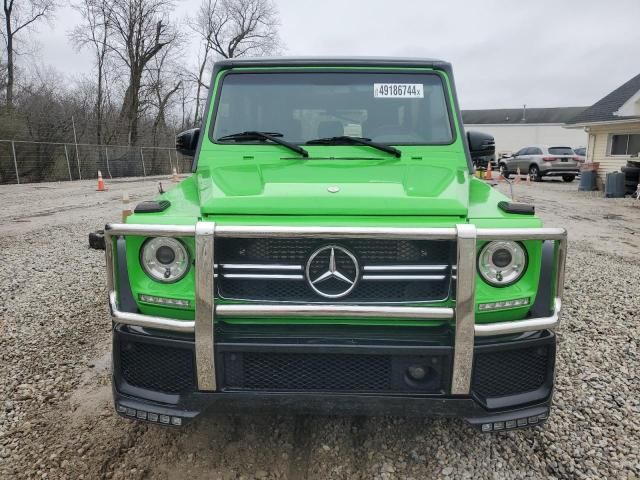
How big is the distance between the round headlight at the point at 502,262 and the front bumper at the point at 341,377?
27cm

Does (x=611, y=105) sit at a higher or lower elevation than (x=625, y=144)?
higher

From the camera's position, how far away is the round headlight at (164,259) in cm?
229

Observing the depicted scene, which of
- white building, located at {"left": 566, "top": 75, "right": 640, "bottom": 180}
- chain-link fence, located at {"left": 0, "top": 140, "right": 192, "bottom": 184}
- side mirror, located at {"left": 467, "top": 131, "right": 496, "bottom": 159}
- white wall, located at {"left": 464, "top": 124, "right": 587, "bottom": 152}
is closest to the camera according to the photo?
side mirror, located at {"left": 467, "top": 131, "right": 496, "bottom": 159}

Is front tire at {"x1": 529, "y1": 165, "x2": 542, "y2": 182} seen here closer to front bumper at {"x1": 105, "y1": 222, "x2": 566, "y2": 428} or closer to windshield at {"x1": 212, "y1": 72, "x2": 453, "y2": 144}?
windshield at {"x1": 212, "y1": 72, "x2": 453, "y2": 144}

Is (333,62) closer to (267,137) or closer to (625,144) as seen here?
(267,137)

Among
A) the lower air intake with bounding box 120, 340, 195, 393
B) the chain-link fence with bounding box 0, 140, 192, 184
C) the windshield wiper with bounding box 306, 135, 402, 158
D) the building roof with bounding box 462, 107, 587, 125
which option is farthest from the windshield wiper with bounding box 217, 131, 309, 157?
the building roof with bounding box 462, 107, 587, 125

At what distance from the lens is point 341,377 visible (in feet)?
7.45

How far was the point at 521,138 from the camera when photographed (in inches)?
2415

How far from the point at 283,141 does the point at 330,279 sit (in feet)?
4.23

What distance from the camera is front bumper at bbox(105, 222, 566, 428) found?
215 cm

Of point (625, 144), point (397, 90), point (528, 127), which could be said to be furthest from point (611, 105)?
point (528, 127)

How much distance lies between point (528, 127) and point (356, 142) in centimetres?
6448

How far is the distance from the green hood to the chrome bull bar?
0.61 ft

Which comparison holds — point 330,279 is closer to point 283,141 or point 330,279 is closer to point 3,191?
point 283,141
